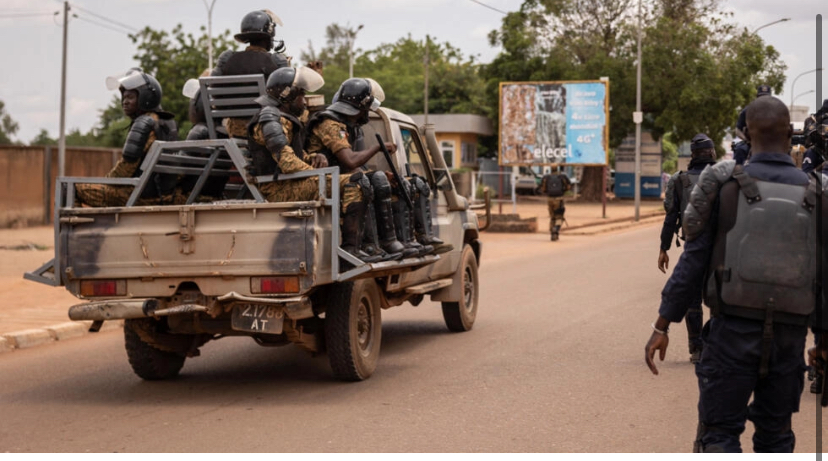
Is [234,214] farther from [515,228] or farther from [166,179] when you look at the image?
[515,228]

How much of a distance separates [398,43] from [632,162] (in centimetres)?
5841

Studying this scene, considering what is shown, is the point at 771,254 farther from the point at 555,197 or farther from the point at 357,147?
the point at 555,197

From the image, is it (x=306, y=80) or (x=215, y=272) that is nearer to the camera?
(x=215, y=272)

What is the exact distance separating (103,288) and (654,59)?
43.9m

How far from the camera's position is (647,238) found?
27.9m

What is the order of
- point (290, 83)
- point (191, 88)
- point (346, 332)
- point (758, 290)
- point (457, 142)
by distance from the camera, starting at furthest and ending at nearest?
point (457, 142), point (191, 88), point (290, 83), point (346, 332), point (758, 290)

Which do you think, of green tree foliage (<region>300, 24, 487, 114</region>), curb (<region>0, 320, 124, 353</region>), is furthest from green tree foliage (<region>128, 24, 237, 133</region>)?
curb (<region>0, 320, 124, 353</region>)

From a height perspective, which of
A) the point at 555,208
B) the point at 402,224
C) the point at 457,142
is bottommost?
the point at 555,208

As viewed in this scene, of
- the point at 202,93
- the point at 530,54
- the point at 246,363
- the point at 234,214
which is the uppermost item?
the point at 530,54

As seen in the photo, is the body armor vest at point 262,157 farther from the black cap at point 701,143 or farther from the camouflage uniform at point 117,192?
the black cap at point 701,143

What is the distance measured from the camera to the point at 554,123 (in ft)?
135

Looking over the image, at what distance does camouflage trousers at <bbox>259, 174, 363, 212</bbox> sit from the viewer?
7947mm

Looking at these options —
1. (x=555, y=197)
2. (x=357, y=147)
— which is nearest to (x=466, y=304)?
(x=357, y=147)

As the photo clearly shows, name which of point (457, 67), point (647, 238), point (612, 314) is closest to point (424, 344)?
point (612, 314)
